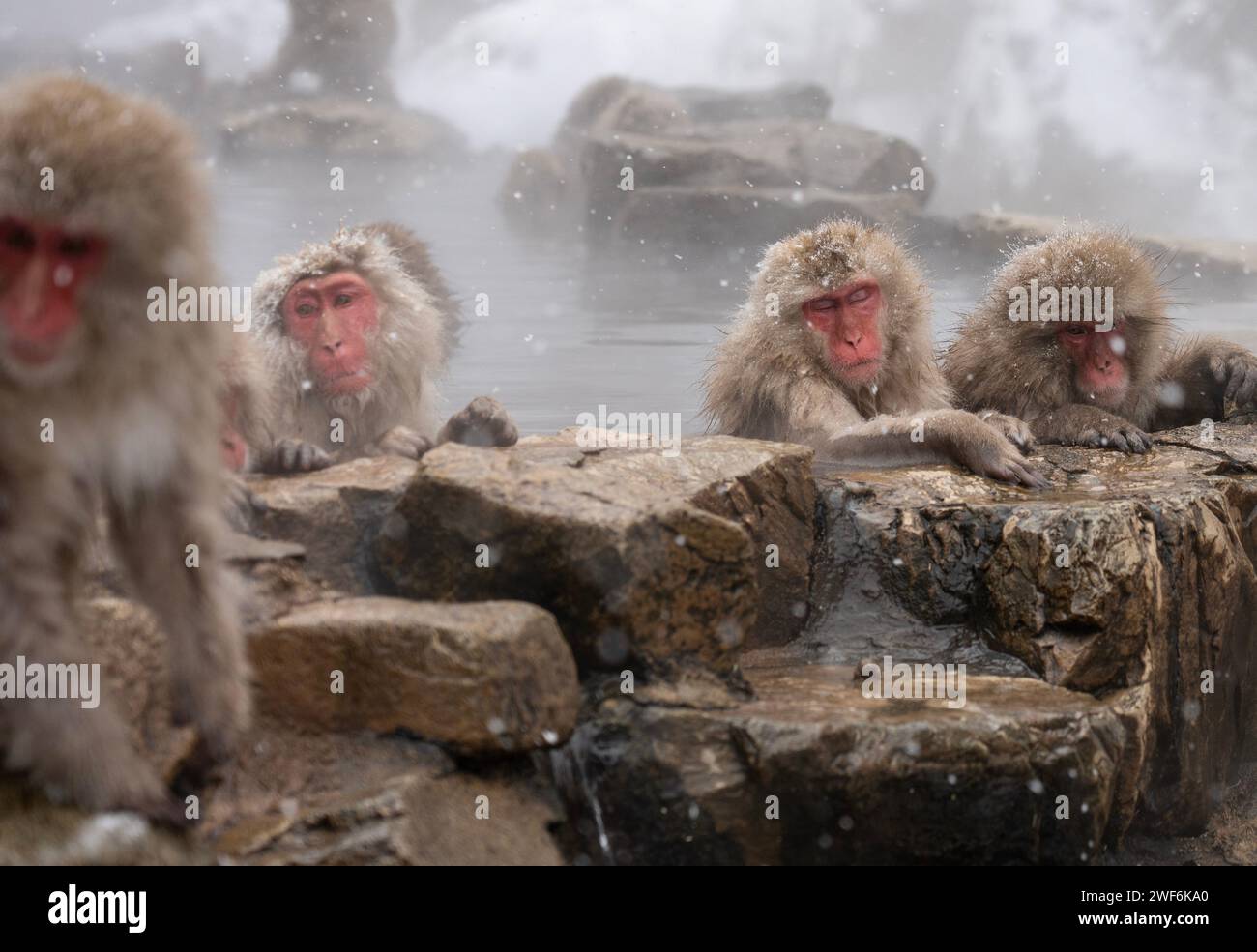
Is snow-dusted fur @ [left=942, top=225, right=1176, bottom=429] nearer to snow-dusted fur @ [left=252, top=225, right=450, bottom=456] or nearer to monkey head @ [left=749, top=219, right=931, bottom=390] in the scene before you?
monkey head @ [left=749, top=219, right=931, bottom=390]

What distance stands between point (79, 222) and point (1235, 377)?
4849mm

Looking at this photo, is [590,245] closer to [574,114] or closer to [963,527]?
[574,114]

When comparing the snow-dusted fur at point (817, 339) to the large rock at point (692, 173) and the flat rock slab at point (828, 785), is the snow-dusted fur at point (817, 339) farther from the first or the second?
the large rock at point (692, 173)

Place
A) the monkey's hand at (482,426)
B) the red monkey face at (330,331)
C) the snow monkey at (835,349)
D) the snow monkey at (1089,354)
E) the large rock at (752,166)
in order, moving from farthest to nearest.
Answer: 1. the large rock at (752,166)
2. the snow monkey at (1089,354)
3. the snow monkey at (835,349)
4. the red monkey face at (330,331)
5. the monkey's hand at (482,426)

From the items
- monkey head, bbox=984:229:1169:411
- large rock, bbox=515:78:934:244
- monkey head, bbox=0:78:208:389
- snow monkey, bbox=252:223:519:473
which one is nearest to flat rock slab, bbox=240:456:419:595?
snow monkey, bbox=252:223:519:473

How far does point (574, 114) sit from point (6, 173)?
10266 millimetres

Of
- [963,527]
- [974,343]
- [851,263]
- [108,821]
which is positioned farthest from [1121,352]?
[108,821]

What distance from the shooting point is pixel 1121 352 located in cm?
552

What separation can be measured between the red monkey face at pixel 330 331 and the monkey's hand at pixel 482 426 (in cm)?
43

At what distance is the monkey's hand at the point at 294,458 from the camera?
3.98 metres

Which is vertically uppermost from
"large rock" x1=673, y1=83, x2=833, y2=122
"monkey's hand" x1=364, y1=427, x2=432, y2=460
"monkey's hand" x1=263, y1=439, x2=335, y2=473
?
"large rock" x1=673, y1=83, x2=833, y2=122

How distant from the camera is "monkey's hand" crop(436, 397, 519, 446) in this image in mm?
4465

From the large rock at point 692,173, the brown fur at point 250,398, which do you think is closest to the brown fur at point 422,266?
the brown fur at point 250,398

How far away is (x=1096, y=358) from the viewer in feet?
17.9
